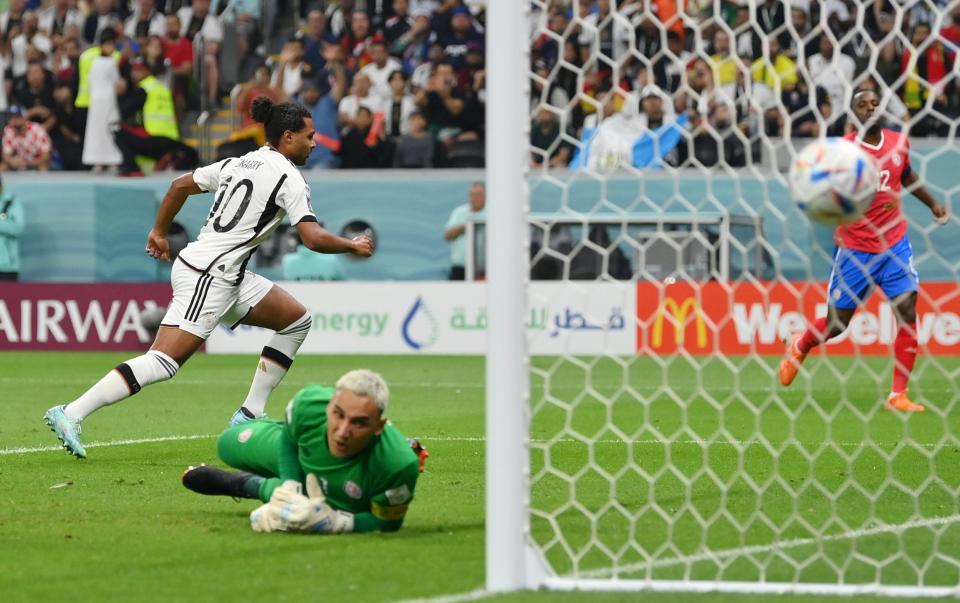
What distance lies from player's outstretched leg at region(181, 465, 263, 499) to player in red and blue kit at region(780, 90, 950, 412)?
2.79 metres

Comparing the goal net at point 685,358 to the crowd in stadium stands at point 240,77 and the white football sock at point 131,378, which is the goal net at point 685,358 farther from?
the crowd in stadium stands at point 240,77

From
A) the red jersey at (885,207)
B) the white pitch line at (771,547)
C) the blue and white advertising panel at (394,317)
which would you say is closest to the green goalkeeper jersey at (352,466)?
the white pitch line at (771,547)

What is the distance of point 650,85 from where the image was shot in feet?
19.4

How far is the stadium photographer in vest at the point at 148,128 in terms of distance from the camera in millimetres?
21391

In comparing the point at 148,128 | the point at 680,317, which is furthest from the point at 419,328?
the point at 148,128

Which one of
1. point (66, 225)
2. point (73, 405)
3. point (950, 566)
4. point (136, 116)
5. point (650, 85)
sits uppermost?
point (136, 116)

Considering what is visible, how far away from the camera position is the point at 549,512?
20.5 feet

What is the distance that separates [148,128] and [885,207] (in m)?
15.6

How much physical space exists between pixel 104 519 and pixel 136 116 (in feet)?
52.6

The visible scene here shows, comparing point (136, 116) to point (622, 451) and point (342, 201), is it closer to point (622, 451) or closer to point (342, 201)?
point (342, 201)

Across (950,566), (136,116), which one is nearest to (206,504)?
(950,566)

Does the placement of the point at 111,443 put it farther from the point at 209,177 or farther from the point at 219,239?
the point at 209,177

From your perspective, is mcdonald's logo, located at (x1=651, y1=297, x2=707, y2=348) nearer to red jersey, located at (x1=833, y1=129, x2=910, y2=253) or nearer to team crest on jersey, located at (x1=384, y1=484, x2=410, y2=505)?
red jersey, located at (x1=833, y1=129, x2=910, y2=253)

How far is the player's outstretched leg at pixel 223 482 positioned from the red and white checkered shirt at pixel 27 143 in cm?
1654
